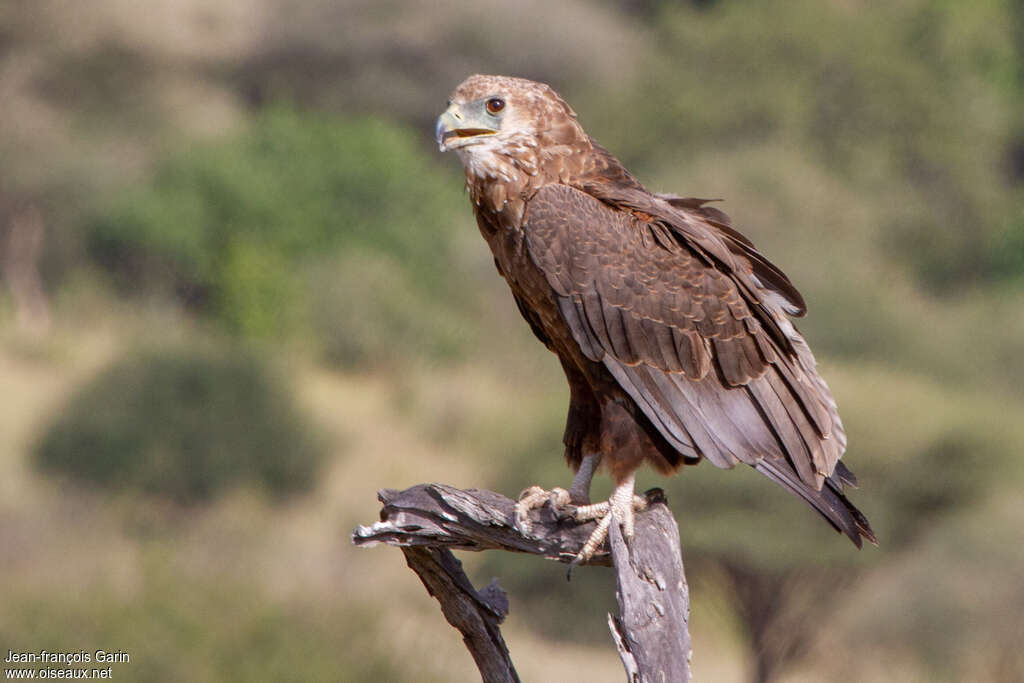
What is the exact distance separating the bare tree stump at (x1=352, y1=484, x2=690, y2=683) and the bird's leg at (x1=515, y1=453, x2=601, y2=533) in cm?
4

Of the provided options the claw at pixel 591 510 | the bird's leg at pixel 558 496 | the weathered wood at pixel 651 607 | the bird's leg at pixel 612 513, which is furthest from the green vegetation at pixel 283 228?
the weathered wood at pixel 651 607

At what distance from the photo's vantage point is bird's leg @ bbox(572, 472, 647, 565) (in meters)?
5.88

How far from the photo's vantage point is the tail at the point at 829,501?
19.6 ft

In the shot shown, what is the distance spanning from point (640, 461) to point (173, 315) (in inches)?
1044

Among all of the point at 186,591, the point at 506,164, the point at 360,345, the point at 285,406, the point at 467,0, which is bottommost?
the point at 506,164

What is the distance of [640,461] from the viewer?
20.4 ft

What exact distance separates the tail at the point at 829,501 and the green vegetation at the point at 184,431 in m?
19.2

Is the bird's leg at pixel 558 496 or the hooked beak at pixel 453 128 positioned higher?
the hooked beak at pixel 453 128

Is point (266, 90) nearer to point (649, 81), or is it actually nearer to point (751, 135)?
point (649, 81)

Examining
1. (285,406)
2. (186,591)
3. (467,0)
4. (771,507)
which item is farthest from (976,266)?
(186,591)

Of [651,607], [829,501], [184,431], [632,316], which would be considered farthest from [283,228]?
[651,607]

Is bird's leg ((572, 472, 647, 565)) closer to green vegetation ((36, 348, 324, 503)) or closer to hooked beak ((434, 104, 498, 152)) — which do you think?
hooked beak ((434, 104, 498, 152))

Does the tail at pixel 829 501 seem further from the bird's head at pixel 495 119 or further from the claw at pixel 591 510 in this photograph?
the bird's head at pixel 495 119

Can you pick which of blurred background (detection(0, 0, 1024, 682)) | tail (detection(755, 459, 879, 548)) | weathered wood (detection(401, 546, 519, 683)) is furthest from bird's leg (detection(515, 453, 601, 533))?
blurred background (detection(0, 0, 1024, 682))
